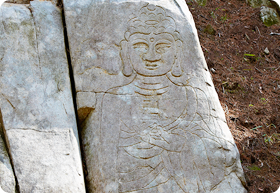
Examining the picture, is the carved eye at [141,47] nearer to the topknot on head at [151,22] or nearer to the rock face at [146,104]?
the rock face at [146,104]

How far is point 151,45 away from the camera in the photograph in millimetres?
4191

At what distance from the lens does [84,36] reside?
4.14 metres

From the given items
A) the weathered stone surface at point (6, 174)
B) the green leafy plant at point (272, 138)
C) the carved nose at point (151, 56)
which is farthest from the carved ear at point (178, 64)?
the weathered stone surface at point (6, 174)

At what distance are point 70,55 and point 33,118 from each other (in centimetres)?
92

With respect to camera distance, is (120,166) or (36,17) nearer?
(120,166)

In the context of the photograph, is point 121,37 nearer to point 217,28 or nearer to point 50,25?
point 50,25

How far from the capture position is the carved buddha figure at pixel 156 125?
3631 millimetres

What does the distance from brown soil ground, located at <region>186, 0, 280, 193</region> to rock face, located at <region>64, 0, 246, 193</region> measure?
731 mm

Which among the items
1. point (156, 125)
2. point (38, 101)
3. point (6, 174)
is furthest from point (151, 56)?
point (6, 174)

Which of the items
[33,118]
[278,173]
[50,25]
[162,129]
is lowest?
[278,173]

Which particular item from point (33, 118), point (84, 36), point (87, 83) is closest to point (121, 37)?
point (84, 36)

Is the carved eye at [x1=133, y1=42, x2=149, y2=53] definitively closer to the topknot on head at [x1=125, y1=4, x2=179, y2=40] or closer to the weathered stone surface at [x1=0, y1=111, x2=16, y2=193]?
the topknot on head at [x1=125, y1=4, x2=179, y2=40]

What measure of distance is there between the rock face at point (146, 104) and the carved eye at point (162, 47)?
13mm

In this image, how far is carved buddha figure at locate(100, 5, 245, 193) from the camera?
363 centimetres
